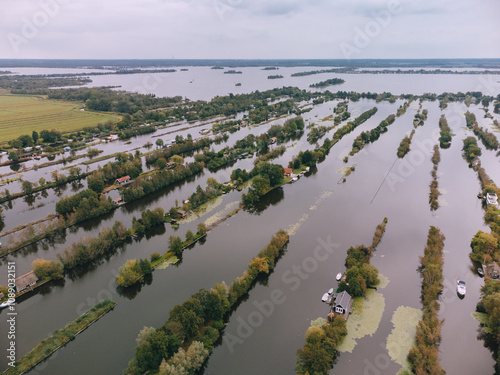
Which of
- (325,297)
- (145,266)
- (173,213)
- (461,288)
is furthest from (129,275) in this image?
(461,288)

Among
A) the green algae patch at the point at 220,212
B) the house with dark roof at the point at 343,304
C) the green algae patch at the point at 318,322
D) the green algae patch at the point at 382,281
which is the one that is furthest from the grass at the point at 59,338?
the green algae patch at the point at 382,281

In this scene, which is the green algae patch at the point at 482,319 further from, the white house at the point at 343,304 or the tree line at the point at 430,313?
the white house at the point at 343,304

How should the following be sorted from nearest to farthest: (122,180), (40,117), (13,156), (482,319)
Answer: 1. (482,319)
2. (122,180)
3. (13,156)
4. (40,117)

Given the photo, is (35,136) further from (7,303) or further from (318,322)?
A: (318,322)

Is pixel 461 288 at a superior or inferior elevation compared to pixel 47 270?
inferior

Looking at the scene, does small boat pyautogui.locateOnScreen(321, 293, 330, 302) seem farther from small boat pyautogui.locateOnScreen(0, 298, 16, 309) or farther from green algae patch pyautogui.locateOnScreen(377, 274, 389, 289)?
small boat pyautogui.locateOnScreen(0, 298, 16, 309)

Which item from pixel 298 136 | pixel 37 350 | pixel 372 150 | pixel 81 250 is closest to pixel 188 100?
pixel 298 136
